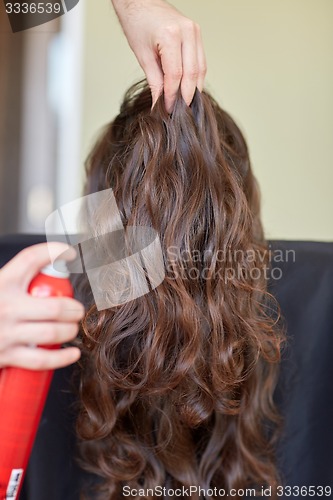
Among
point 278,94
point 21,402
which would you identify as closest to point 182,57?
point 21,402

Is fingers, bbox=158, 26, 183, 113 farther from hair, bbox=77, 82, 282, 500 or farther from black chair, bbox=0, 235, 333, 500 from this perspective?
black chair, bbox=0, 235, 333, 500

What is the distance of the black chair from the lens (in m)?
0.82

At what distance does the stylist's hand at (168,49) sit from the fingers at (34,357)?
351 millimetres

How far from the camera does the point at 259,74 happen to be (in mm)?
1731

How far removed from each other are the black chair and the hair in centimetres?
3

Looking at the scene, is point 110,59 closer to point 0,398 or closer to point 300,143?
point 300,143

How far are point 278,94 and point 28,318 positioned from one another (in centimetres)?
149

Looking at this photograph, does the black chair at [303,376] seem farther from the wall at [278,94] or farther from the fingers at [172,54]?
the wall at [278,94]

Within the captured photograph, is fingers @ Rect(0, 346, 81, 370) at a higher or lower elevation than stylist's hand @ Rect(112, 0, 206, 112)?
lower

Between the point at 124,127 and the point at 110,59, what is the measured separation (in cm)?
80

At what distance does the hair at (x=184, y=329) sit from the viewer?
2.20 feet

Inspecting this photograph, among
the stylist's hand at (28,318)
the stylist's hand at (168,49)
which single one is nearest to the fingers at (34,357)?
the stylist's hand at (28,318)

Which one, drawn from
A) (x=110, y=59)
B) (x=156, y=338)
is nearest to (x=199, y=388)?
(x=156, y=338)

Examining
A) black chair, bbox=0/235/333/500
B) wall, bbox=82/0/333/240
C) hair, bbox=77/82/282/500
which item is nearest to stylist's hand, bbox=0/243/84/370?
Result: hair, bbox=77/82/282/500
